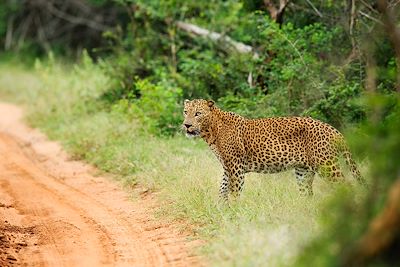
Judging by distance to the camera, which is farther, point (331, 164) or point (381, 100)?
point (331, 164)

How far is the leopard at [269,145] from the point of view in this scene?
1015 cm

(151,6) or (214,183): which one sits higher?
(151,6)

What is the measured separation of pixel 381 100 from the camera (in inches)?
246

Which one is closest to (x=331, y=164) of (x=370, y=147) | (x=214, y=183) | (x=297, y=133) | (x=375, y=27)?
(x=297, y=133)

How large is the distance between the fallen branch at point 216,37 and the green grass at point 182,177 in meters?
2.11

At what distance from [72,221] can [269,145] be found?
265 centimetres

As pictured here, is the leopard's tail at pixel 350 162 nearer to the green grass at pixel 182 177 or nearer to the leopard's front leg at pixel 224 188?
the green grass at pixel 182 177

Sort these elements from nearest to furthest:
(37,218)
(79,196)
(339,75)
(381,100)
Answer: (381,100), (37,218), (79,196), (339,75)

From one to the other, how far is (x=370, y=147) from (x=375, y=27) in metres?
7.61

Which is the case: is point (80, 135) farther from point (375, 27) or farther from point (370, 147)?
point (370, 147)

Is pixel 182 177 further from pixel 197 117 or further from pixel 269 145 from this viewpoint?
pixel 269 145

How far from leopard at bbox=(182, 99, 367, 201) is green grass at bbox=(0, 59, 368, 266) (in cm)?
24

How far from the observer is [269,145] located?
10.5m

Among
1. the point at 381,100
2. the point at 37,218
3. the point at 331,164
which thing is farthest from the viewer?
the point at 37,218
